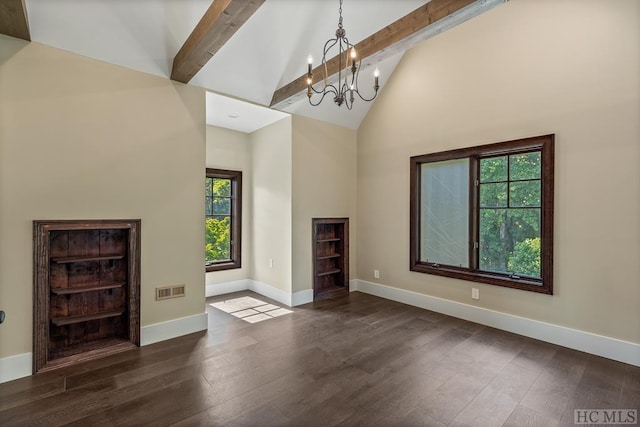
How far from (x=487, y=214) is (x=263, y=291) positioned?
3.56 metres

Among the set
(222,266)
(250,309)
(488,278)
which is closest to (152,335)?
(250,309)

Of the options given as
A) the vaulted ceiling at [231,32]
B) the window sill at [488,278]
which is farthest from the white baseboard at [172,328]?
the window sill at [488,278]

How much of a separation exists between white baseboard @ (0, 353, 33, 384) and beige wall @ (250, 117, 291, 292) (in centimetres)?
280

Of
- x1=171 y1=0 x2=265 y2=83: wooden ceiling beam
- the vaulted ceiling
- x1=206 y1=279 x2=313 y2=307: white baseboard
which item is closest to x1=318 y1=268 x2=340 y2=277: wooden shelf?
x1=206 y1=279 x2=313 y2=307: white baseboard

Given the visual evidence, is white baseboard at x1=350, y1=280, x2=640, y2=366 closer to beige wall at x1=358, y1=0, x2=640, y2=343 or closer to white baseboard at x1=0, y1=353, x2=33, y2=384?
beige wall at x1=358, y1=0, x2=640, y2=343

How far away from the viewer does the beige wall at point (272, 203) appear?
454 cm

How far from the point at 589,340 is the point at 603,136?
6.58 feet

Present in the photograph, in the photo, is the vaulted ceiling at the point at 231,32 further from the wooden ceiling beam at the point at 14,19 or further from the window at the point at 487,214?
the window at the point at 487,214

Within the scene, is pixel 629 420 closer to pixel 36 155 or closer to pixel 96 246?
pixel 96 246

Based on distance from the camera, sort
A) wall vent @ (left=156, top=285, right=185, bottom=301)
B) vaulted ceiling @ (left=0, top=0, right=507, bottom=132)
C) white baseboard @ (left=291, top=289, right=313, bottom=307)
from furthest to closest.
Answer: white baseboard @ (left=291, top=289, right=313, bottom=307) < wall vent @ (left=156, top=285, right=185, bottom=301) < vaulted ceiling @ (left=0, top=0, right=507, bottom=132)

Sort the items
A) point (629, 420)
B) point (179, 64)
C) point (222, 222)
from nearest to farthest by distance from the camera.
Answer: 1. point (629, 420)
2. point (179, 64)
3. point (222, 222)

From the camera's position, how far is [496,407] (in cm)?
215

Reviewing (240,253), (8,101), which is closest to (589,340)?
(240,253)

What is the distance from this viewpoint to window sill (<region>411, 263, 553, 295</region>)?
3.29 metres
